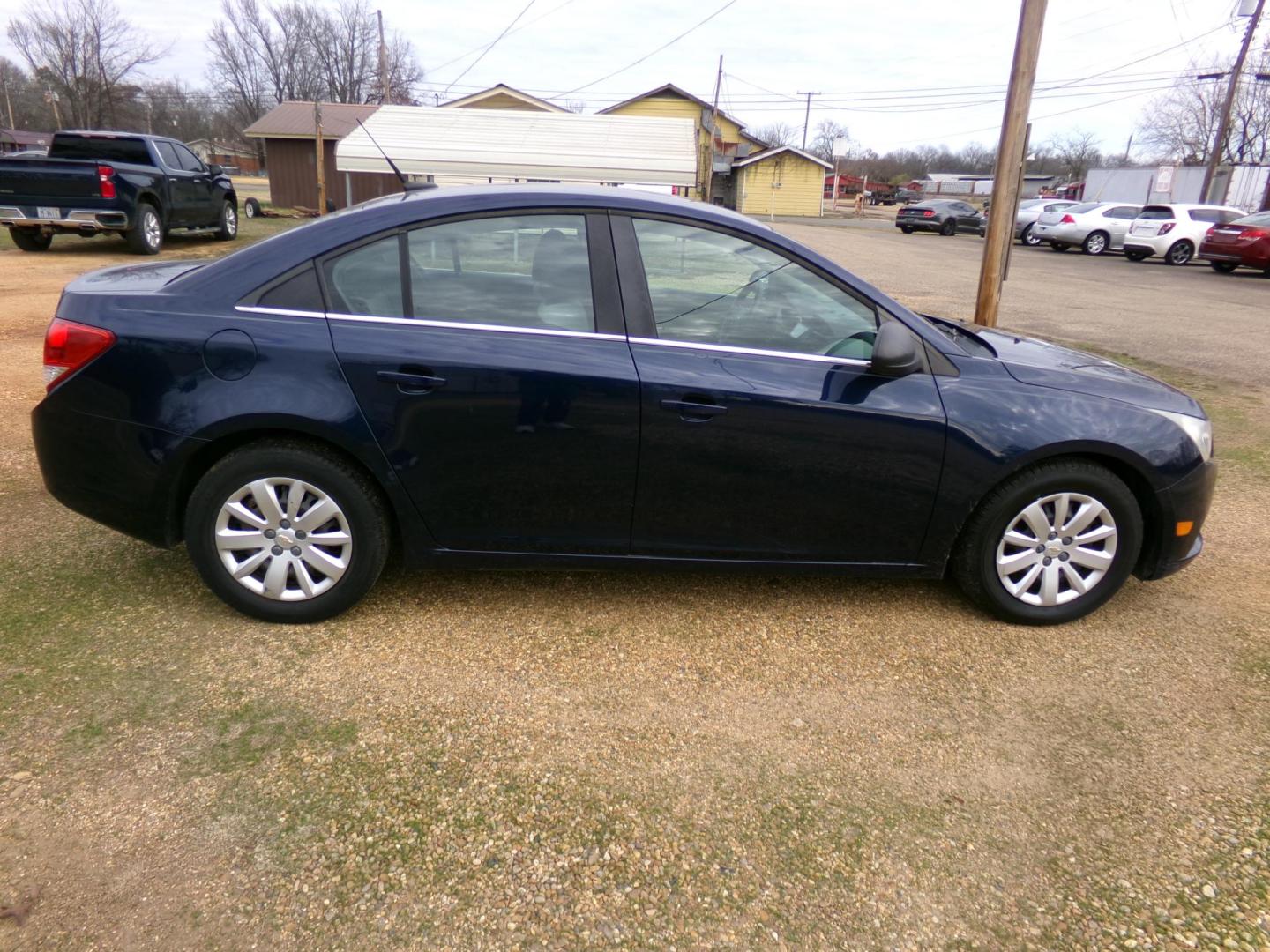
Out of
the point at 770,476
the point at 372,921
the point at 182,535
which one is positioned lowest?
the point at 372,921

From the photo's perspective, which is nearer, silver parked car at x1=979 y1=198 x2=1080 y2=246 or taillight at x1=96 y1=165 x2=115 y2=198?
taillight at x1=96 y1=165 x2=115 y2=198

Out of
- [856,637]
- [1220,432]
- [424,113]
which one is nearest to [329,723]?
[856,637]

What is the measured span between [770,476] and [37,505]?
142 inches

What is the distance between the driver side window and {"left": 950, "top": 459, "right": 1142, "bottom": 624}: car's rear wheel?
0.84m

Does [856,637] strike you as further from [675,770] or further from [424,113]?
[424,113]

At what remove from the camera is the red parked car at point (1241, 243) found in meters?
18.9

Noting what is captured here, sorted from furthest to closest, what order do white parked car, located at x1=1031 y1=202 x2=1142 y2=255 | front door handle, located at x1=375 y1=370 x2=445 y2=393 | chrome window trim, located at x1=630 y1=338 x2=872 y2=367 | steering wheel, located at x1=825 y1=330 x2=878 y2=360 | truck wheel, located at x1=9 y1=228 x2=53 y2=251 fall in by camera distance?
white parked car, located at x1=1031 y1=202 x2=1142 y2=255, truck wheel, located at x1=9 y1=228 x2=53 y2=251, steering wheel, located at x1=825 y1=330 x2=878 y2=360, chrome window trim, located at x1=630 y1=338 x2=872 y2=367, front door handle, located at x1=375 y1=370 x2=445 y2=393

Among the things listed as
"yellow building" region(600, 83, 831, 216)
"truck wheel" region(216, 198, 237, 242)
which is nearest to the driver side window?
"truck wheel" region(216, 198, 237, 242)

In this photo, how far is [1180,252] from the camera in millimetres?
22688

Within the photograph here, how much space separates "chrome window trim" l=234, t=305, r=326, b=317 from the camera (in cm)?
316

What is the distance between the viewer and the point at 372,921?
2104mm

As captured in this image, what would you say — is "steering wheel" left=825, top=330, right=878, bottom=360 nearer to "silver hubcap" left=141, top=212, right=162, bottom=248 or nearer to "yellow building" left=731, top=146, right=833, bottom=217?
"silver hubcap" left=141, top=212, right=162, bottom=248

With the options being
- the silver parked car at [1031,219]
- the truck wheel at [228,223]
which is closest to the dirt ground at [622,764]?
the truck wheel at [228,223]

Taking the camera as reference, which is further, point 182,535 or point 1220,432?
point 1220,432
